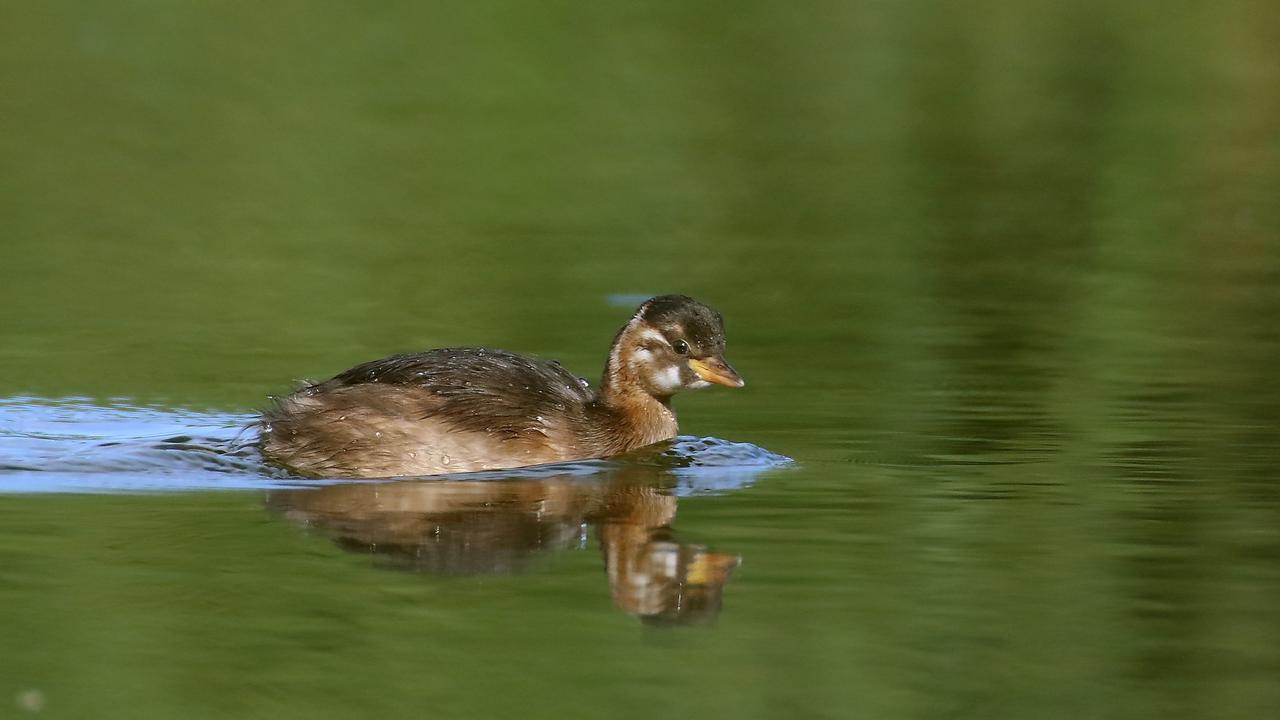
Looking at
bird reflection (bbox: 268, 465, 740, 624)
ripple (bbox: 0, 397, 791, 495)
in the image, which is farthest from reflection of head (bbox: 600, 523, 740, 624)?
ripple (bbox: 0, 397, 791, 495)

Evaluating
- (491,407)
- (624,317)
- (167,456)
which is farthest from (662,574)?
(624,317)

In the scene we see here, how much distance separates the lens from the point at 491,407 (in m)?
11.5

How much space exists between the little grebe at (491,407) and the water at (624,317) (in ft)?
0.91

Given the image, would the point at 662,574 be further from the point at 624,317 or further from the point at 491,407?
the point at 624,317

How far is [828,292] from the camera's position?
53.8 ft

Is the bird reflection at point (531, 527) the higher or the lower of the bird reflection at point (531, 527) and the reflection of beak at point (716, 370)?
the lower

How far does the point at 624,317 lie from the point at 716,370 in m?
3.20

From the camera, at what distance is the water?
25.6 ft

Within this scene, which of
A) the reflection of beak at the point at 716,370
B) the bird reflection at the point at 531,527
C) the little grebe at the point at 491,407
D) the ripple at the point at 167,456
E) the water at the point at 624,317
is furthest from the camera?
the reflection of beak at the point at 716,370

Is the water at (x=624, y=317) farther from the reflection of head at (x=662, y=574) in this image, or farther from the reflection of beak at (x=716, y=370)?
the reflection of beak at (x=716, y=370)

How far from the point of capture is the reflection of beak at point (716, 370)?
39.5 feet

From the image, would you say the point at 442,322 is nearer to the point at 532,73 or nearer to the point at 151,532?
the point at 151,532

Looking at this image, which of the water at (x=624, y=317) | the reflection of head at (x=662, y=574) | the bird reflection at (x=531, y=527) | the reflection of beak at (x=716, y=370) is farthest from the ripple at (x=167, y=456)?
the reflection of head at (x=662, y=574)

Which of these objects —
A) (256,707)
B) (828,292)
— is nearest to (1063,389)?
(828,292)
